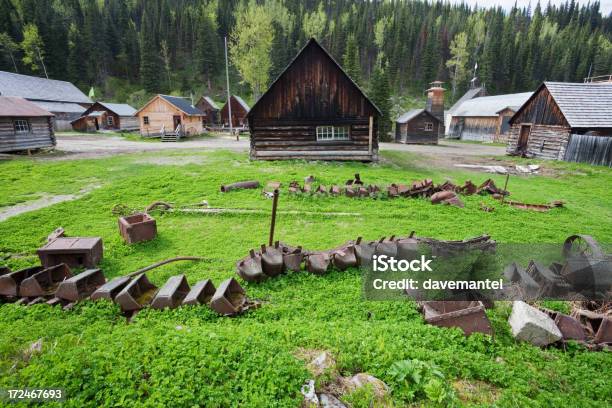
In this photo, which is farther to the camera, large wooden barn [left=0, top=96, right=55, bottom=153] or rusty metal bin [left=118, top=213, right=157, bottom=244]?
large wooden barn [left=0, top=96, right=55, bottom=153]

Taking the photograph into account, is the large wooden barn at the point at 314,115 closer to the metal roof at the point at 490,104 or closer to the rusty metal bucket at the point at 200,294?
the rusty metal bucket at the point at 200,294

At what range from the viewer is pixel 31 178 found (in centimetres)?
1434

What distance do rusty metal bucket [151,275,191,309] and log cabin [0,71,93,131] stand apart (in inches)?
1807

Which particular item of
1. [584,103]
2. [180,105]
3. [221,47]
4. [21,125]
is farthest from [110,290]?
[221,47]

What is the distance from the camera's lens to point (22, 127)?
21297 millimetres

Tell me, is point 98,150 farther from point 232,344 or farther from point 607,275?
point 607,275

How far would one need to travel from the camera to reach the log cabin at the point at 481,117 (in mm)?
41487

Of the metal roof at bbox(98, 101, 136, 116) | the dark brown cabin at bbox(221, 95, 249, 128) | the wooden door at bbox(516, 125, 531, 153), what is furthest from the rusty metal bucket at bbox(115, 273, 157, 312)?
the metal roof at bbox(98, 101, 136, 116)

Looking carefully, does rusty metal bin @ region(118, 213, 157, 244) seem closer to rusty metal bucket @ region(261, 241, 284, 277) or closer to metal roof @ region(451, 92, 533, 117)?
rusty metal bucket @ region(261, 241, 284, 277)

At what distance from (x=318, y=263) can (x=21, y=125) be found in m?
25.4

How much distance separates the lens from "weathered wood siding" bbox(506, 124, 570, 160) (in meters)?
22.0

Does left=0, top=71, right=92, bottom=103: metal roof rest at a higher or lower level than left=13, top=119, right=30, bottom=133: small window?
higher

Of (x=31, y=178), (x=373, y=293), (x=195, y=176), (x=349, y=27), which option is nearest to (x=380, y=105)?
(x=195, y=176)

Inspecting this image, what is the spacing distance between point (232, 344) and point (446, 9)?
455 ft
